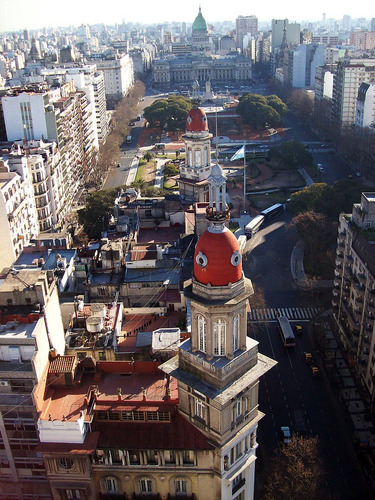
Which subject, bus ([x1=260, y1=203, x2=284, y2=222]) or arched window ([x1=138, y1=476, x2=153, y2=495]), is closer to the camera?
arched window ([x1=138, y1=476, x2=153, y2=495])

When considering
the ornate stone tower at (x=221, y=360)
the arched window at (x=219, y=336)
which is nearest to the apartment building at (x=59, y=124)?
the ornate stone tower at (x=221, y=360)

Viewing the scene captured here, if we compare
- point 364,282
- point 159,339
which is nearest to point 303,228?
point 364,282

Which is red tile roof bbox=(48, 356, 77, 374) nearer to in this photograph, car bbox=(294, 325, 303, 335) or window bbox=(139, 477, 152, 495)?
window bbox=(139, 477, 152, 495)

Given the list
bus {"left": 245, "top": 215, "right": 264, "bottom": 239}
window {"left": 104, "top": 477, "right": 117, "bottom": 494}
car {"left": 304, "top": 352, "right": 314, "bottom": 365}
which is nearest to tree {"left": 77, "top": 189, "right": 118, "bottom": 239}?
bus {"left": 245, "top": 215, "right": 264, "bottom": 239}

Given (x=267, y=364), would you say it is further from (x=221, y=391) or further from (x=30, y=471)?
(x=30, y=471)

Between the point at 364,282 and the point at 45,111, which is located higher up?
the point at 45,111

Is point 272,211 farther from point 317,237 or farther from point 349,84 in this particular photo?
point 349,84

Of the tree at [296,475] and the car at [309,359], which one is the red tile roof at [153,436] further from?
the car at [309,359]
